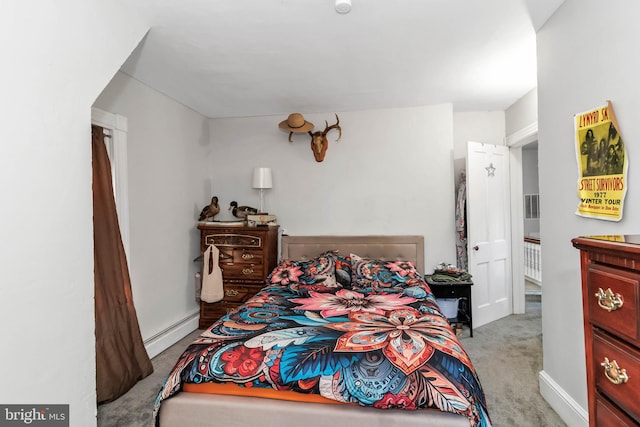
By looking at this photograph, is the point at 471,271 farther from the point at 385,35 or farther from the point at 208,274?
the point at 208,274

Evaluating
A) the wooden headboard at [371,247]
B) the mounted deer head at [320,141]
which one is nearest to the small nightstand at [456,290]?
the wooden headboard at [371,247]

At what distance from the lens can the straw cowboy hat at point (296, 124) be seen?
373 centimetres

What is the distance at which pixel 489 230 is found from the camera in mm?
3873

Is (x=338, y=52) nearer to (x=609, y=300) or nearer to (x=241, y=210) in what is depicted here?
(x=241, y=210)

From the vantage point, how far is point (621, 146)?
5.25ft

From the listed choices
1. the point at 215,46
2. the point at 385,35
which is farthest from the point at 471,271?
the point at 215,46

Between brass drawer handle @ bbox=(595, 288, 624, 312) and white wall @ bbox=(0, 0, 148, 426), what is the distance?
2.12 metres

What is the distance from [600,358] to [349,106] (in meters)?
3.39

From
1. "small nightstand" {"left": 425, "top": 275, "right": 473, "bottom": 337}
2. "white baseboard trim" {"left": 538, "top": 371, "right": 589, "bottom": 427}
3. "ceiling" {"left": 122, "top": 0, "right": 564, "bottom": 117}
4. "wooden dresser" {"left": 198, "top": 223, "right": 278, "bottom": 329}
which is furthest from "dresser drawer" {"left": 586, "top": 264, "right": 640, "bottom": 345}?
"wooden dresser" {"left": 198, "top": 223, "right": 278, "bottom": 329}

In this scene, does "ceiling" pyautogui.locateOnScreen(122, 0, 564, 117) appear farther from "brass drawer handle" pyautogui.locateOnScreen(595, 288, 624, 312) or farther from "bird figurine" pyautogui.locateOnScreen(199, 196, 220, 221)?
"brass drawer handle" pyautogui.locateOnScreen(595, 288, 624, 312)

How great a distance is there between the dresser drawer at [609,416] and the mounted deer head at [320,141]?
3.38 meters

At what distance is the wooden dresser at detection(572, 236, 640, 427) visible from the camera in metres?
0.90

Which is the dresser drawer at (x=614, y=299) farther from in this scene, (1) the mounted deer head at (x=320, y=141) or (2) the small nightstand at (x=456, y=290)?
(1) the mounted deer head at (x=320, y=141)

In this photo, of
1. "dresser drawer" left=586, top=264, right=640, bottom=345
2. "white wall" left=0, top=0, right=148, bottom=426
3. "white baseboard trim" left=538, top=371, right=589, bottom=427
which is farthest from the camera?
"white baseboard trim" left=538, top=371, right=589, bottom=427
